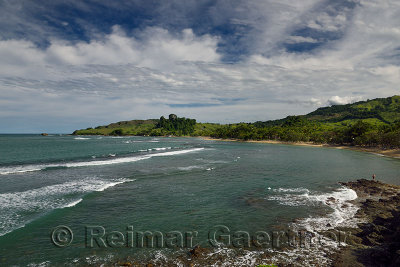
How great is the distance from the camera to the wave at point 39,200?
749 inches

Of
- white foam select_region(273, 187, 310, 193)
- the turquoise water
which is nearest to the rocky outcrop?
the turquoise water

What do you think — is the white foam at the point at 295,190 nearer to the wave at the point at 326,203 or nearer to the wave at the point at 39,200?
the wave at the point at 326,203

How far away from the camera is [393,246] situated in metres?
13.4

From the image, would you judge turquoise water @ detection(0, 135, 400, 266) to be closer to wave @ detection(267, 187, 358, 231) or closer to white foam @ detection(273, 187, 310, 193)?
white foam @ detection(273, 187, 310, 193)

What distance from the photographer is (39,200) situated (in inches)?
939

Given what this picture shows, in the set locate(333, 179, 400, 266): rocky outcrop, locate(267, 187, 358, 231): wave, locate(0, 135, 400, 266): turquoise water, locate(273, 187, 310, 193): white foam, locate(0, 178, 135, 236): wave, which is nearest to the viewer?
locate(333, 179, 400, 266): rocky outcrop

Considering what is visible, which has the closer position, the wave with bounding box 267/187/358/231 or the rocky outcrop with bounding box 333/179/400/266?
the rocky outcrop with bounding box 333/179/400/266

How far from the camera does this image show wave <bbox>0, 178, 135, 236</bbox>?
62.4 feet

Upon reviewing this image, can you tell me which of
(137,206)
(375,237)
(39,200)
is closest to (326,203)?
(375,237)

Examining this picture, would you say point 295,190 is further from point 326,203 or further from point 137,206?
point 137,206

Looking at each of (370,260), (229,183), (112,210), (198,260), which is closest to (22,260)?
(112,210)

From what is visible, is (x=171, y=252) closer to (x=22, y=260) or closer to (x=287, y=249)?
(x=287, y=249)

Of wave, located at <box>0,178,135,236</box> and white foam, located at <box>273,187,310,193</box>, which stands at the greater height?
wave, located at <box>0,178,135,236</box>

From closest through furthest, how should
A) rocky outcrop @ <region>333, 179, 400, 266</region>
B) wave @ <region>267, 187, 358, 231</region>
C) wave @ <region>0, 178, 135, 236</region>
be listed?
rocky outcrop @ <region>333, 179, 400, 266</region> → wave @ <region>267, 187, 358, 231</region> → wave @ <region>0, 178, 135, 236</region>
